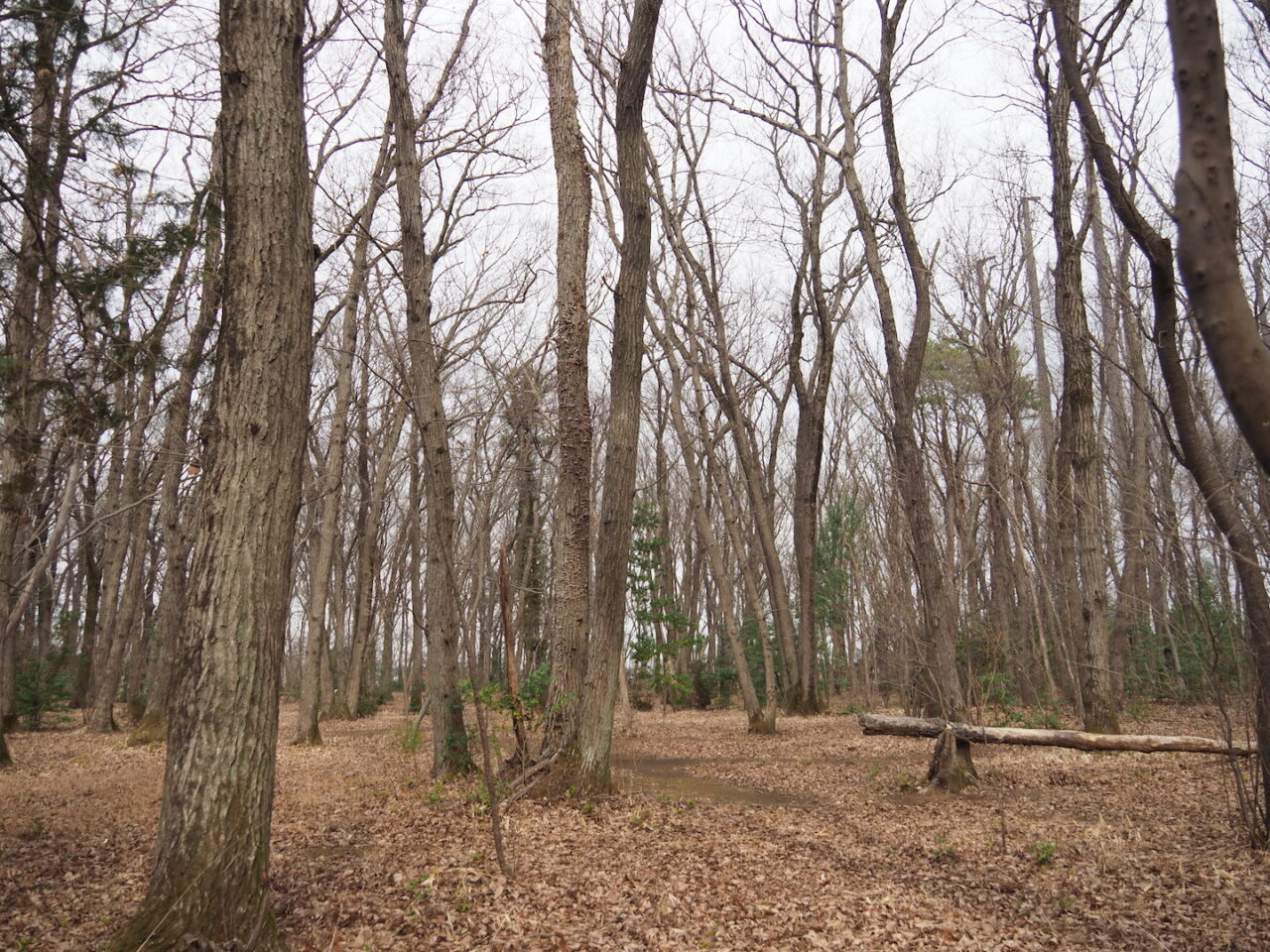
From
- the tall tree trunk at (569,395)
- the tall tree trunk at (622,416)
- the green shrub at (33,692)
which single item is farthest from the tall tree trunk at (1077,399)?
the green shrub at (33,692)

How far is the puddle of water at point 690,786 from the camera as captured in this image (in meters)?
7.09

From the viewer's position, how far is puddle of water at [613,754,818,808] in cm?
709

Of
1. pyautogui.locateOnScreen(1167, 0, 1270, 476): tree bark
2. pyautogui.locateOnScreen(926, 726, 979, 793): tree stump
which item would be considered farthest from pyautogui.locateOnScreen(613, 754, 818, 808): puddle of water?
pyautogui.locateOnScreen(1167, 0, 1270, 476): tree bark

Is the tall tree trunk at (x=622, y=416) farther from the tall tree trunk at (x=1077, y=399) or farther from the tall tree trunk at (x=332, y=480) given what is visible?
the tall tree trunk at (x=1077, y=399)

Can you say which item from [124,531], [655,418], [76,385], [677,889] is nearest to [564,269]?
[76,385]

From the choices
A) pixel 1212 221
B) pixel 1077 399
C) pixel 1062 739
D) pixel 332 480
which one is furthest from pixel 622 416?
pixel 332 480

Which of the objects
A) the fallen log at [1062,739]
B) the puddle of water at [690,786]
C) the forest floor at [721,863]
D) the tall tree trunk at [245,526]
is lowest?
the puddle of water at [690,786]

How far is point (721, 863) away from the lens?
4918 mm

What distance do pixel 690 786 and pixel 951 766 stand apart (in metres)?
2.42

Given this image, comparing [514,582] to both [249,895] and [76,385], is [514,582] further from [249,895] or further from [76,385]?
[249,895]

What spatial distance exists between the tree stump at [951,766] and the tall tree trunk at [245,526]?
561cm

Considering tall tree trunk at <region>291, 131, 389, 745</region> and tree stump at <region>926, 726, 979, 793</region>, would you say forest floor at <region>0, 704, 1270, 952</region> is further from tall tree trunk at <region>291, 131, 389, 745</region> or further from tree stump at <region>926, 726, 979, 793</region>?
tall tree trunk at <region>291, 131, 389, 745</region>

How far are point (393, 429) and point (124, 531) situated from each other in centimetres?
499

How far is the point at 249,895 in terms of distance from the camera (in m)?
3.19
